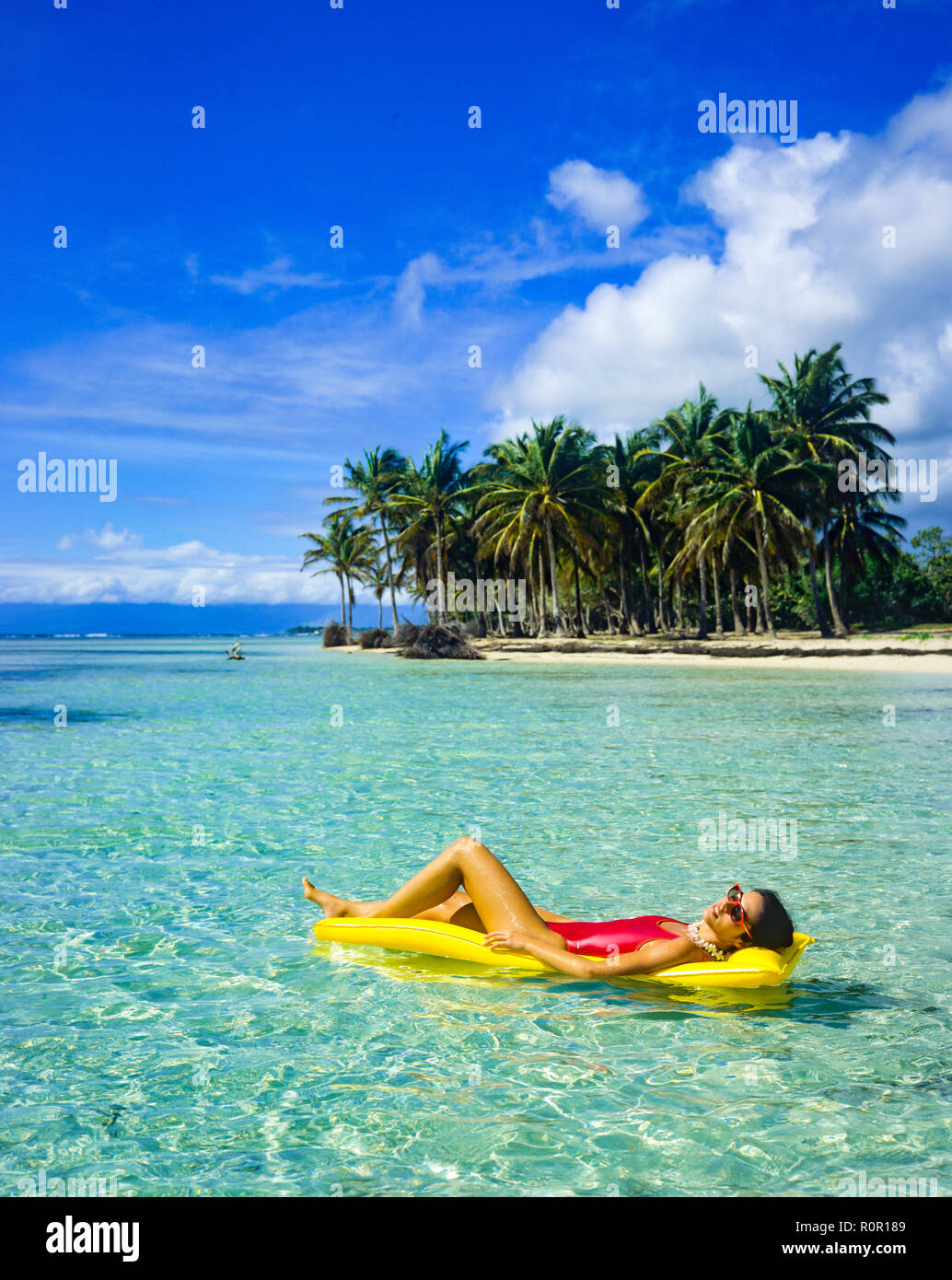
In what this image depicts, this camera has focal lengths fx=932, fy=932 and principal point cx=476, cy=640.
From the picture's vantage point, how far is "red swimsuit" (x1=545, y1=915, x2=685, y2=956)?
453 cm

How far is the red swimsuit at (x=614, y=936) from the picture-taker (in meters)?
4.53

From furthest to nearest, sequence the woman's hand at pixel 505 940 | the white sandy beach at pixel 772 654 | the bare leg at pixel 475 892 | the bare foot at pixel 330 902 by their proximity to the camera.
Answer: the white sandy beach at pixel 772 654, the bare foot at pixel 330 902, the bare leg at pixel 475 892, the woman's hand at pixel 505 940

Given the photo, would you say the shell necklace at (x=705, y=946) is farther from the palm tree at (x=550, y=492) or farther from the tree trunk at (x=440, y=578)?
the tree trunk at (x=440, y=578)

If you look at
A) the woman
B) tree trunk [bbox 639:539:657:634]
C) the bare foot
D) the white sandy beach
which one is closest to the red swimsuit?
the woman

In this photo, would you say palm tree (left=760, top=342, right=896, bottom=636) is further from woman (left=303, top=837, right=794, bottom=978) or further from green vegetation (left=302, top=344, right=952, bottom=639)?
woman (left=303, top=837, right=794, bottom=978)

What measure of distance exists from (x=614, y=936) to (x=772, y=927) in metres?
0.76

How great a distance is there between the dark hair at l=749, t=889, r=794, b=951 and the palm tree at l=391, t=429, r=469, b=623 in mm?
47407

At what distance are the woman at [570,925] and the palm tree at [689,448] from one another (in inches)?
1588

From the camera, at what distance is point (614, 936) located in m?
4.58

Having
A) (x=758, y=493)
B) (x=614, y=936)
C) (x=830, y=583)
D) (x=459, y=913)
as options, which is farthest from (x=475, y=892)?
(x=830, y=583)

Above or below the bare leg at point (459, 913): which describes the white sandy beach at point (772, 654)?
above

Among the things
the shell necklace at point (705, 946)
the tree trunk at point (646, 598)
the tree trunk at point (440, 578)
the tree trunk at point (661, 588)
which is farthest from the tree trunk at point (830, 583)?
the shell necklace at point (705, 946)

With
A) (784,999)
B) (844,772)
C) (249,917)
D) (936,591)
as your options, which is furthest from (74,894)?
(936,591)
